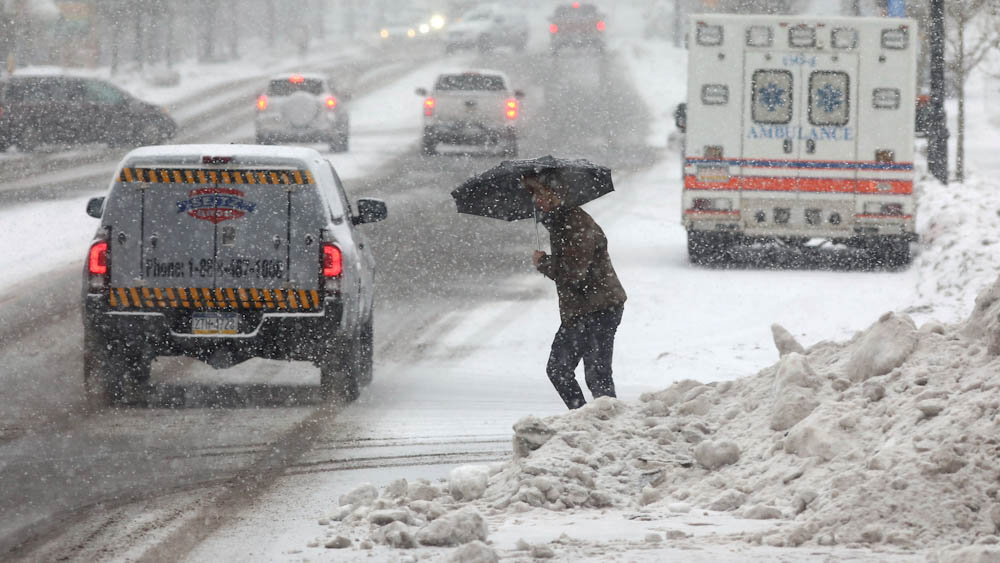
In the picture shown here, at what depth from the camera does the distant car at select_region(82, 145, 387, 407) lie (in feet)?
38.2

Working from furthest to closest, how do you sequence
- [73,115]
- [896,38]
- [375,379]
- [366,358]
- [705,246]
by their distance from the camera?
[73,115], [705,246], [896,38], [375,379], [366,358]

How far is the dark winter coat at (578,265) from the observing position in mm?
9867

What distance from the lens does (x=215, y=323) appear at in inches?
462

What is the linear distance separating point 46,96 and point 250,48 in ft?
131

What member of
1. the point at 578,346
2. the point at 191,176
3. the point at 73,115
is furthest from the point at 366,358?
the point at 73,115

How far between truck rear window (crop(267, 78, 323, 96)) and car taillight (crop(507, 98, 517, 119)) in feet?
13.4

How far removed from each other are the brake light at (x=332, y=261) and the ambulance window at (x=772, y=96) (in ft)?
32.7

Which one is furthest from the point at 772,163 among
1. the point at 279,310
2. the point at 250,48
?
the point at 250,48

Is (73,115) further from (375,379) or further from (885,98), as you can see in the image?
(375,379)

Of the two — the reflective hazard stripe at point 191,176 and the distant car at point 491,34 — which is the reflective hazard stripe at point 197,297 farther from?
the distant car at point 491,34

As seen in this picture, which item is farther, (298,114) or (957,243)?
Result: (298,114)

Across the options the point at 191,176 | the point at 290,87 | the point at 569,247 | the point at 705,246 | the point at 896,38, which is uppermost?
the point at 896,38

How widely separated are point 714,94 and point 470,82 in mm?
15465

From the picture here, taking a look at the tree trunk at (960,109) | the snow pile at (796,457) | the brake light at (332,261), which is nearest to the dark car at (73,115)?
the tree trunk at (960,109)
